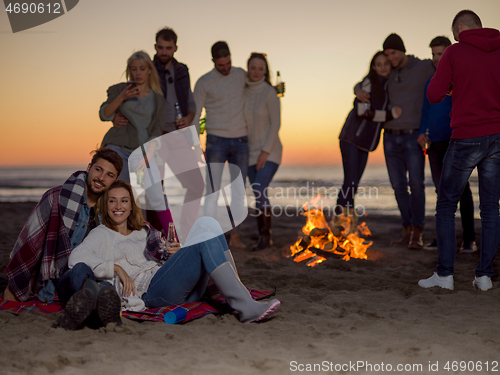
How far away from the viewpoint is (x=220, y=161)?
217 inches

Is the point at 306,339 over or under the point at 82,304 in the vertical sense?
under

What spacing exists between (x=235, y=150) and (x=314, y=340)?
3344 millimetres

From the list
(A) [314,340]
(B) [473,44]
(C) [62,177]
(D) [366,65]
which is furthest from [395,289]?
(C) [62,177]

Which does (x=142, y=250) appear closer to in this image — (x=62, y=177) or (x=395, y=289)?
(x=395, y=289)

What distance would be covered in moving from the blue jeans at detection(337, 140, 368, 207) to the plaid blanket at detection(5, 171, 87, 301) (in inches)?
136

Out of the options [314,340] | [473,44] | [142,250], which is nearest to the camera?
[314,340]

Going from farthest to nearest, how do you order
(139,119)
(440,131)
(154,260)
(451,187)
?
(440,131) → (139,119) → (451,187) → (154,260)

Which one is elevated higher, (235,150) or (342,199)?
(235,150)

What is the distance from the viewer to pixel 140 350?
232 centimetres

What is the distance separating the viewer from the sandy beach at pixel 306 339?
2.14 meters

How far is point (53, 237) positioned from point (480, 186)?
3.03m

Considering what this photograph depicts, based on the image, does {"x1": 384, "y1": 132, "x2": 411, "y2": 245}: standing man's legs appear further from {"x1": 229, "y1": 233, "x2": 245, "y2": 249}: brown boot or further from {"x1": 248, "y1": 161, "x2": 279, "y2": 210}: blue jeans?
{"x1": 229, "y1": 233, "x2": 245, "y2": 249}: brown boot

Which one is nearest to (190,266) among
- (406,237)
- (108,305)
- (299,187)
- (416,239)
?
(108,305)

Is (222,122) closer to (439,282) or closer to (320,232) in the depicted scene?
(320,232)
